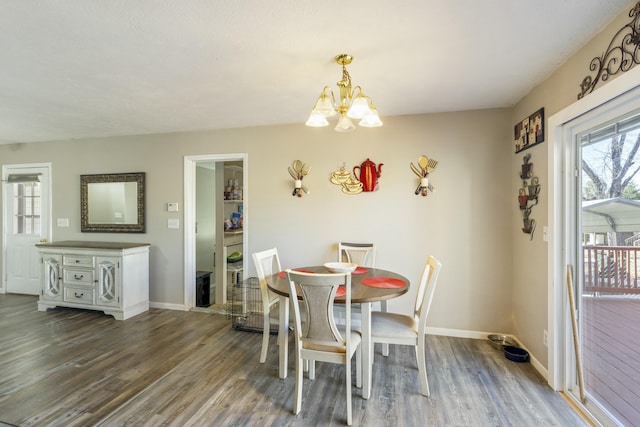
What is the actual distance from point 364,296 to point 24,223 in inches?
221

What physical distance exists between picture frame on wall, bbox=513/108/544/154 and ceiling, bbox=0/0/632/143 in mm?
262

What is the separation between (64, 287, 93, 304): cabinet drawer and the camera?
3.82 meters

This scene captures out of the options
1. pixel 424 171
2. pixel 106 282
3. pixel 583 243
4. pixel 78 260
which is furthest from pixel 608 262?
pixel 78 260

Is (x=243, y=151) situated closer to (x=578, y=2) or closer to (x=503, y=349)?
(x=578, y=2)

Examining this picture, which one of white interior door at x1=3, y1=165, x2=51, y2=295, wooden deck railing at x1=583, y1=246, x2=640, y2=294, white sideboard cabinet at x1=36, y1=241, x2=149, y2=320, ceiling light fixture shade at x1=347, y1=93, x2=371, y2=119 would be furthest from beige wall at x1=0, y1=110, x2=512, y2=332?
white interior door at x1=3, y1=165, x2=51, y2=295

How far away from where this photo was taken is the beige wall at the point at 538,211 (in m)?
1.97

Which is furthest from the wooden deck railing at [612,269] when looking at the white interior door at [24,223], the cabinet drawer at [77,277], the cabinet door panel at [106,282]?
the white interior door at [24,223]

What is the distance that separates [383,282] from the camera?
2.46 metres

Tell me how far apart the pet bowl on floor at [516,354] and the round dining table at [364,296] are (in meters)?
1.23

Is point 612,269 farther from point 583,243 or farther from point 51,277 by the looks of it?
point 51,277

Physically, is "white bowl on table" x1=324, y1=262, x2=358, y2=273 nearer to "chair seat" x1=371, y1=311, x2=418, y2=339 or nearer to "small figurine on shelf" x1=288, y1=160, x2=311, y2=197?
"chair seat" x1=371, y1=311, x2=418, y2=339

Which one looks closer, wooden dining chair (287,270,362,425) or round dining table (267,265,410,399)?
wooden dining chair (287,270,362,425)

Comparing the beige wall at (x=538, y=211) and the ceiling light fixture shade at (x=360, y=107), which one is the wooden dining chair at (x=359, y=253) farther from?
the ceiling light fixture shade at (x=360, y=107)

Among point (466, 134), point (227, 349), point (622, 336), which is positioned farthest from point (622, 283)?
point (227, 349)
